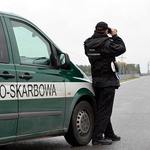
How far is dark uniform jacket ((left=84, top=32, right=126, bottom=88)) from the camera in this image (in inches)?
348

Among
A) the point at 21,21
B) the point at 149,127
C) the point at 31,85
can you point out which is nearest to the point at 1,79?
the point at 31,85

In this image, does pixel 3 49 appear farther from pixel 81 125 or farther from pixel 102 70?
pixel 102 70

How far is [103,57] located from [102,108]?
0.76 m

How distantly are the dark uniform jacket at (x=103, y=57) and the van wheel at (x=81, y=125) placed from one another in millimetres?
442

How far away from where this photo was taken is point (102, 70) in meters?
8.91

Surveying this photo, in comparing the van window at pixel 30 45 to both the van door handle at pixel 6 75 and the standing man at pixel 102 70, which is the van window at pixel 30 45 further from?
the standing man at pixel 102 70

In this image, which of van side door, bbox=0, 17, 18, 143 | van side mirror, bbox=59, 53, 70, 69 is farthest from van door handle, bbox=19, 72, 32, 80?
van side mirror, bbox=59, 53, 70, 69

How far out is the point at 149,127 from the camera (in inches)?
447

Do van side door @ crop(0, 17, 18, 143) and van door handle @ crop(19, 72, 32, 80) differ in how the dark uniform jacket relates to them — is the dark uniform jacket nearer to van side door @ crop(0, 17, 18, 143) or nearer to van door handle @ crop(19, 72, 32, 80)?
van door handle @ crop(19, 72, 32, 80)

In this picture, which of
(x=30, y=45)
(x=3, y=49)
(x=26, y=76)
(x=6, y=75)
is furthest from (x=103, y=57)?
(x=6, y=75)

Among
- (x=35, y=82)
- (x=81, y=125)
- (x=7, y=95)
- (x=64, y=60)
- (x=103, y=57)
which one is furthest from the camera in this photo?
(x=103, y=57)

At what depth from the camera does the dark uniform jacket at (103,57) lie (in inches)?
348

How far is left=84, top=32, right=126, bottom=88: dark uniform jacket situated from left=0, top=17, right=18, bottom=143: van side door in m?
2.10

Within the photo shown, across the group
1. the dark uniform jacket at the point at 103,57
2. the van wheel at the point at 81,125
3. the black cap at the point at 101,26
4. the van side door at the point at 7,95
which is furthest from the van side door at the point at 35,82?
the black cap at the point at 101,26
